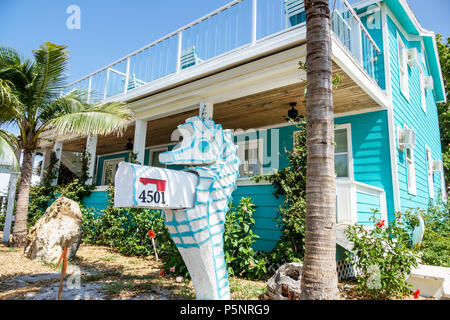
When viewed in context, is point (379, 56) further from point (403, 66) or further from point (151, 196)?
point (151, 196)

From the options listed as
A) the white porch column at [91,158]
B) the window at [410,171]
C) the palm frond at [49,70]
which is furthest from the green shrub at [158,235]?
the window at [410,171]

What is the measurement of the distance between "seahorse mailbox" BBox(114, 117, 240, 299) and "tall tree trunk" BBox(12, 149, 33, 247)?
20.9ft

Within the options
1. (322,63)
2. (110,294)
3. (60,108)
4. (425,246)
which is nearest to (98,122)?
Answer: (60,108)

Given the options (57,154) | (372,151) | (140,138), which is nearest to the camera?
(372,151)

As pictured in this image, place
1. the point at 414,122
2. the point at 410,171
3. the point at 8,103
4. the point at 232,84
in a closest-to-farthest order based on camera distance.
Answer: the point at 232,84 < the point at 8,103 < the point at 410,171 < the point at 414,122

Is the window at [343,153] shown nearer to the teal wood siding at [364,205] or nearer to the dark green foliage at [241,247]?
the teal wood siding at [364,205]

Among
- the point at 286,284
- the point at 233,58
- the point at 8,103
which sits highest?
the point at 233,58

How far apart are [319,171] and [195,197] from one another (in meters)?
1.05

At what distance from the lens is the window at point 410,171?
7507 mm

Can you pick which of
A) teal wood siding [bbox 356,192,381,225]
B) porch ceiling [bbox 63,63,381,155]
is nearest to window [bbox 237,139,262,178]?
porch ceiling [bbox 63,63,381,155]

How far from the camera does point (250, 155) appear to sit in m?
8.60

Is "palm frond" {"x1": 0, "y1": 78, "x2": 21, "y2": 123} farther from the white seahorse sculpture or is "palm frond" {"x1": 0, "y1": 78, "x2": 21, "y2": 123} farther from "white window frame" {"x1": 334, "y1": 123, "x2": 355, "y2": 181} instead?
"white window frame" {"x1": 334, "y1": 123, "x2": 355, "y2": 181}

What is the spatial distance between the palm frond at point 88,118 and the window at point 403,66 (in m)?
7.55

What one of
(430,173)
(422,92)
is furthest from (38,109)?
(430,173)
